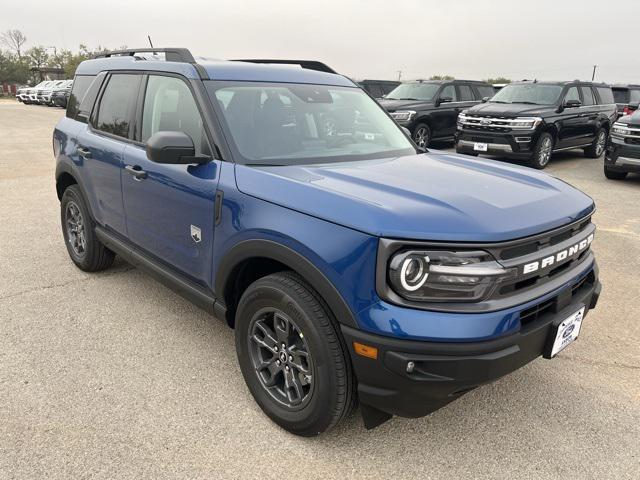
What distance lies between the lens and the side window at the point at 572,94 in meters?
11.1

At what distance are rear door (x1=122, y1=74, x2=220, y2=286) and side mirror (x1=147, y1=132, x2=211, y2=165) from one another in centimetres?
14

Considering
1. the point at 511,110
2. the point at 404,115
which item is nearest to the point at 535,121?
the point at 511,110

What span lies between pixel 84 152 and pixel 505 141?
8385 millimetres

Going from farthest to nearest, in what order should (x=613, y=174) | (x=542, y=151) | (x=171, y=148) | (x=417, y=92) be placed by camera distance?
(x=417, y=92) < (x=542, y=151) < (x=613, y=174) < (x=171, y=148)

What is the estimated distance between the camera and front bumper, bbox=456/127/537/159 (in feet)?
33.1

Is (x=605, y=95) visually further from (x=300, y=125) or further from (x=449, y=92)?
(x=300, y=125)

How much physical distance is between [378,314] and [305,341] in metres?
0.43

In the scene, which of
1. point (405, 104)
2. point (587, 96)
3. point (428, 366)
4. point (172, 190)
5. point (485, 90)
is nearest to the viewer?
point (428, 366)

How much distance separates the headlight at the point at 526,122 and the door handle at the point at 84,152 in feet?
27.7

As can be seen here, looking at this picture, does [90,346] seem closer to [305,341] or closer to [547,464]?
[305,341]

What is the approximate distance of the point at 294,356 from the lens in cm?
249

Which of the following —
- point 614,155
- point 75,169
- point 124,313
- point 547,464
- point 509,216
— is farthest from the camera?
point 614,155

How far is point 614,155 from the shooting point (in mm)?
9125

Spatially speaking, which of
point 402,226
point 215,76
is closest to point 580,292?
point 402,226
